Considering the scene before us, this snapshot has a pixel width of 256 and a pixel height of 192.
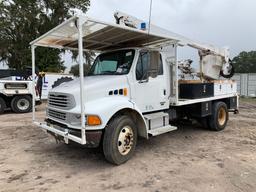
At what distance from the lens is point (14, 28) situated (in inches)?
947

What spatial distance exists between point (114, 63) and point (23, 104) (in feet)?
28.5

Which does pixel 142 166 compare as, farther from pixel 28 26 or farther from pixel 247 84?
pixel 28 26

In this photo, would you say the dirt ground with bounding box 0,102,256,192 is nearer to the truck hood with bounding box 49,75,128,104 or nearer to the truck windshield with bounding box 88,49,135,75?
the truck hood with bounding box 49,75,128,104

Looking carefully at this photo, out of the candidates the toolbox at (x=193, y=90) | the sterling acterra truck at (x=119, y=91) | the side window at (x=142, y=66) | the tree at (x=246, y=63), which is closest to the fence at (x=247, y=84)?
the sterling acterra truck at (x=119, y=91)

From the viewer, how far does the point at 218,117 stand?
768cm

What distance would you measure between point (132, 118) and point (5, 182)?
2.51m

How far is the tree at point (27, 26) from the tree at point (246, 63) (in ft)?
173

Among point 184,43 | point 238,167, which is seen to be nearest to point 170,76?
point 184,43

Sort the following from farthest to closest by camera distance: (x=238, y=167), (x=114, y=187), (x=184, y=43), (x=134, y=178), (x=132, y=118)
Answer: (x=184, y=43) < (x=132, y=118) < (x=238, y=167) < (x=134, y=178) < (x=114, y=187)

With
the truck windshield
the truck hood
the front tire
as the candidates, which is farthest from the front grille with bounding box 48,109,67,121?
the truck windshield

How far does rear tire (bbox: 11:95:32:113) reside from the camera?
12141 millimetres

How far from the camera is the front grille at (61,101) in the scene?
4.46 m

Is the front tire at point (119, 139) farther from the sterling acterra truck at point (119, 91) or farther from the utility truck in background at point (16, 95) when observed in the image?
the utility truck in background at point (16, 95)

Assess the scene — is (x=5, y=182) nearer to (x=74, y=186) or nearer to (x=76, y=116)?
(x=74, y=186)
